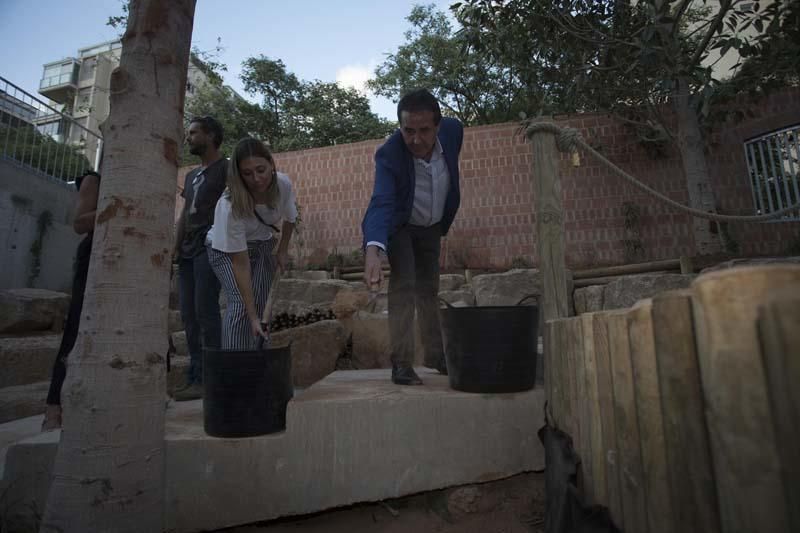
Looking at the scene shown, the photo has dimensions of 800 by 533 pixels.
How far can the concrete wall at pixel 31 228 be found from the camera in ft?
20.4

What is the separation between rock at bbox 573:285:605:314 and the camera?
15.5 ft

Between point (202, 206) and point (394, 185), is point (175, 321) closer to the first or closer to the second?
point (202, 206)

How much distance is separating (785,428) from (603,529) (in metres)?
0.70

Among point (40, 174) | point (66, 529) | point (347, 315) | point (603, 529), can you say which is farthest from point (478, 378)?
point (40, 174)

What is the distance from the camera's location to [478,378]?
6.24ft

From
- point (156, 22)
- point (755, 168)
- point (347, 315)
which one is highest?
point (755, 168)

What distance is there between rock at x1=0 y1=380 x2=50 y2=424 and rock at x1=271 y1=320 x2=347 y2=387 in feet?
5.46

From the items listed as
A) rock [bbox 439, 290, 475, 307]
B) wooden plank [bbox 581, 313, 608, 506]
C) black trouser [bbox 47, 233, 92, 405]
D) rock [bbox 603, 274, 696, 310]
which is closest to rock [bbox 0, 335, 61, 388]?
black trouser [bbox 47, 233, 92, 405]

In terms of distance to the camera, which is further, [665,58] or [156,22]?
[665,58]

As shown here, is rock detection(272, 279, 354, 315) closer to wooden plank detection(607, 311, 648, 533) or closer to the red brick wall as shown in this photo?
the red brick wall

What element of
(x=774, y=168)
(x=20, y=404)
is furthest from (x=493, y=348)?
(x=774, y=168)

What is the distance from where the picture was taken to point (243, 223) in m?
2.26

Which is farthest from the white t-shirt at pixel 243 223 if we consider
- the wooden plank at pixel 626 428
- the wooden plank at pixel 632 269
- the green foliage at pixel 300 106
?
the green foliage at pixel 300 106

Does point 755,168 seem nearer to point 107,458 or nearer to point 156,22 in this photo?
point 156,22
